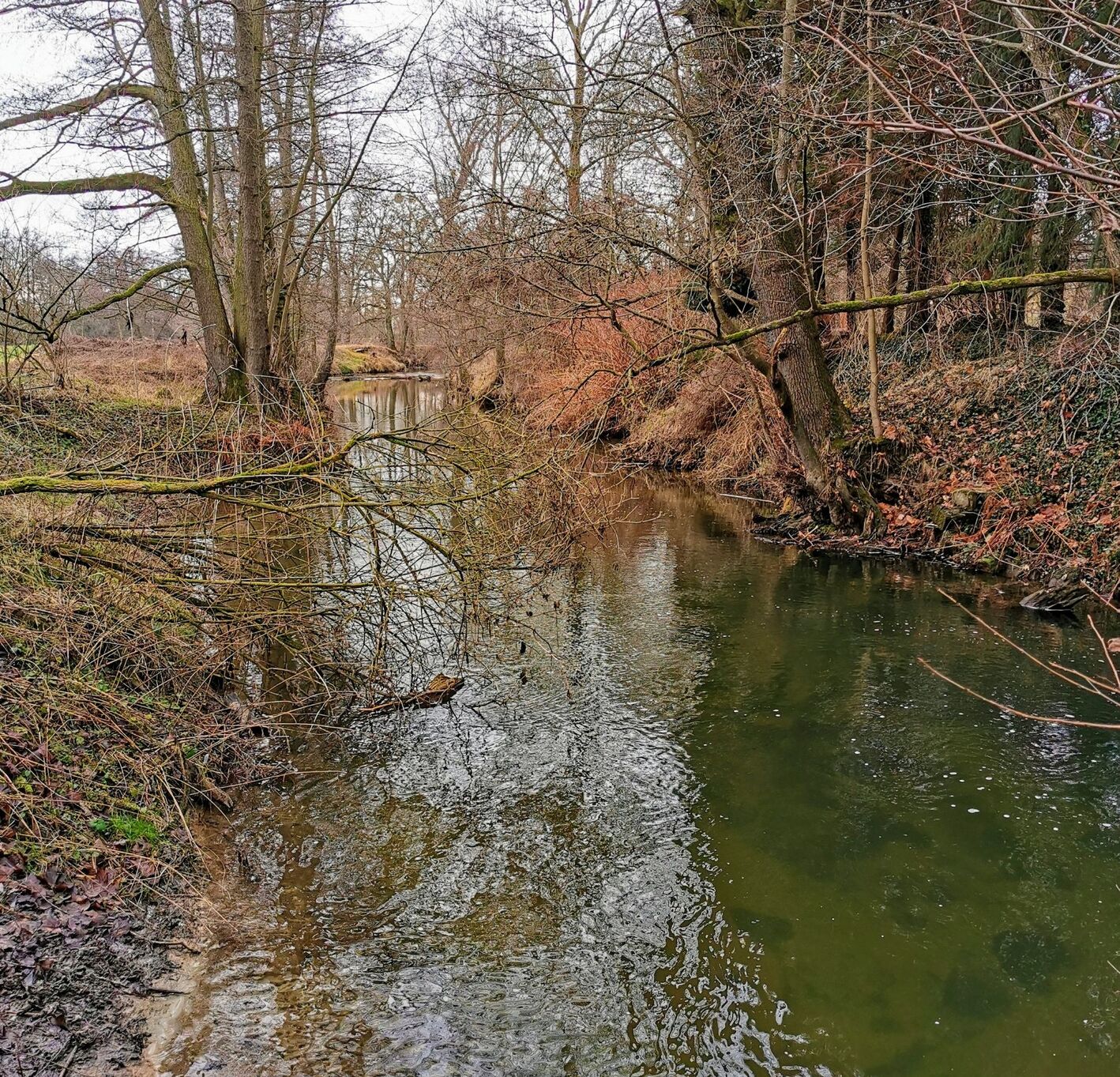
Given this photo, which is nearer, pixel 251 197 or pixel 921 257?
pixel 251 197

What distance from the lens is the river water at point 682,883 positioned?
3.31 metres

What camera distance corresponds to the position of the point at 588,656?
7.37 m

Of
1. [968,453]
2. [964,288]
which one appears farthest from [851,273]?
[964,288]

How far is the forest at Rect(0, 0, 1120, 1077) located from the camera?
134 inches

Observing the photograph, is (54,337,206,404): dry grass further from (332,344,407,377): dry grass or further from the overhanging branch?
(332,344,407,377): dry grass

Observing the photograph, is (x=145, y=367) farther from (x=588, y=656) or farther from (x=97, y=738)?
(x=97, y=738)

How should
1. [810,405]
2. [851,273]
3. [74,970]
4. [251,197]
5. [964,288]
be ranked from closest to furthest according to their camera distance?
[74,970] → [964,288] → [810,405] → [251,197] → [851,273]

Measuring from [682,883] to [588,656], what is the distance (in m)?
3.16

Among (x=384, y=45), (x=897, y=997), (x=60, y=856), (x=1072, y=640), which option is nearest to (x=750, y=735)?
(x=897, y=997)

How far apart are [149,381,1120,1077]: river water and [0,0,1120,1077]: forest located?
3 centimetres

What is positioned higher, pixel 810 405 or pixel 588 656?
pixel 810 405

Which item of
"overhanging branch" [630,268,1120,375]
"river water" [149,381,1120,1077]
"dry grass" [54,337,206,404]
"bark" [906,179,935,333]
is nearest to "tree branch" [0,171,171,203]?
"dry grass" [54,337,206,404]

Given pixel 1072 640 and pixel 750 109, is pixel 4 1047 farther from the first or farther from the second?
pixel 750 109

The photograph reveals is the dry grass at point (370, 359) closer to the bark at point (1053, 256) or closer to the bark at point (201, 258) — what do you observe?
the bark at point (201, 258)
